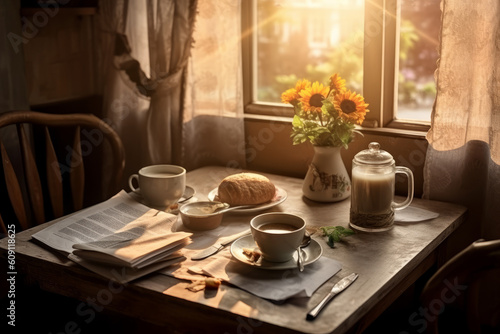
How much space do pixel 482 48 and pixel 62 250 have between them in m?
1.10

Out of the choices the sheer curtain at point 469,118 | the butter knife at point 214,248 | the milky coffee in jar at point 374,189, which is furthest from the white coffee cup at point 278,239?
the sheer curtain at point 469,118

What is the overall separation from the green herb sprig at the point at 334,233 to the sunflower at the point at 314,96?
12.9 inches

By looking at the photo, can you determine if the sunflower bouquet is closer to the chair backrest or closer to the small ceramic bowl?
the small ceramic bowl

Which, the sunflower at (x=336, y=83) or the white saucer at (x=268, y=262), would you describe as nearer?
the white saucer at (x=268, y=262)

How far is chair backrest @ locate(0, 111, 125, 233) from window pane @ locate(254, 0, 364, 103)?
8.11 feet

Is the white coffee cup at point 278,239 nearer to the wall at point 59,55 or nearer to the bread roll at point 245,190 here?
the bread roll at point 245,190

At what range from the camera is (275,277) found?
48.4 inches

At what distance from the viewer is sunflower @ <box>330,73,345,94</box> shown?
158 cm

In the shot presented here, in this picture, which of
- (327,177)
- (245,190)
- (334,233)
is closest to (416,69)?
(327,177)

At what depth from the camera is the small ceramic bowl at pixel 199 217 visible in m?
1.47

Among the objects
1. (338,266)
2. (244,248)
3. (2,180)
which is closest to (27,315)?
(2,180)

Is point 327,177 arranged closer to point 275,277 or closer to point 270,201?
Result: point 270,201

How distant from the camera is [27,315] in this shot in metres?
1.59

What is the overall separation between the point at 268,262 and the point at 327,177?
0.45 metres
